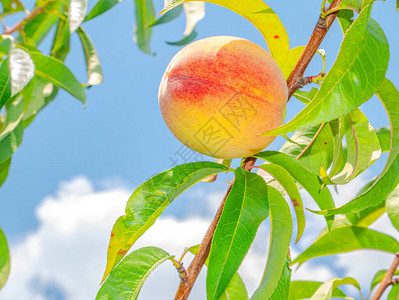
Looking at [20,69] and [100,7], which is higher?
[100,7]

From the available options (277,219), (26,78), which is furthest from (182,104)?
(26,78)

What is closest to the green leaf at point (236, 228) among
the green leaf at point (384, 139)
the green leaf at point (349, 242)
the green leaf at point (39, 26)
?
the green leaf at point (384, 139)

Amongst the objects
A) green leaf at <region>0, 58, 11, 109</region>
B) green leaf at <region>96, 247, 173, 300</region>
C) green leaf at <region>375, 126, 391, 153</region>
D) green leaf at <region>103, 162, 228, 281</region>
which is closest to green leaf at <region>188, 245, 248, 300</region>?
green leaf at <region>96, 247, 173, 300</region>

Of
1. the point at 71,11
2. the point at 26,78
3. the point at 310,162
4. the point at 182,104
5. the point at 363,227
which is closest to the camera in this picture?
the point at 182,104

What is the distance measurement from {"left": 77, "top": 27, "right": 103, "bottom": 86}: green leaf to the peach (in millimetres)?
1113

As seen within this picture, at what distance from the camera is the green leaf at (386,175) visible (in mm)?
766

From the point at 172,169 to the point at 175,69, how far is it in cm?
20

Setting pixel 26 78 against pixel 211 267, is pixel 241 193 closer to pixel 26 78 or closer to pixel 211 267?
pixel 211 267

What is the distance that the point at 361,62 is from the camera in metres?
0.69

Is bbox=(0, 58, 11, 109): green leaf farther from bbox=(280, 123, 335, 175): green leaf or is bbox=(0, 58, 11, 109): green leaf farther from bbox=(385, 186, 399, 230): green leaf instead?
bbox=(385, 186, 399, 230): green leaf

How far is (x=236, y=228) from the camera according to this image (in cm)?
79

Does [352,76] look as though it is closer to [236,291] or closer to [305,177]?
[305,177]

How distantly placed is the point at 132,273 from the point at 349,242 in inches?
37.2

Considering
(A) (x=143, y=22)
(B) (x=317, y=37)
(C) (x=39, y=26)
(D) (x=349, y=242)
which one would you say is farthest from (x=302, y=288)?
(C) (x=39, y=26)
